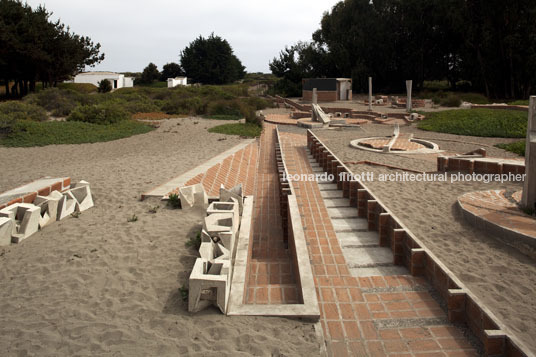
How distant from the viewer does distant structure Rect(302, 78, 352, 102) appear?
125 ft

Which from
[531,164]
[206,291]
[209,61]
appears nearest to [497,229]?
[531,164]

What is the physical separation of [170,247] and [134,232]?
2.69ft

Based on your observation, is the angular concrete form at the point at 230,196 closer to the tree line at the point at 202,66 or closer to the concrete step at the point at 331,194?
the concrete step at the point at 331,194

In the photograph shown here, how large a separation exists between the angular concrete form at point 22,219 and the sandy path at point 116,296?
0.14 metres

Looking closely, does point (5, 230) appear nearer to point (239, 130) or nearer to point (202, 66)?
point (239, 130)

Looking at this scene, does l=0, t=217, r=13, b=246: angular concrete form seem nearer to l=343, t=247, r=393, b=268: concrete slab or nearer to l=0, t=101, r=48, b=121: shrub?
l=343, t=247, r=393, b=268: concrete slab

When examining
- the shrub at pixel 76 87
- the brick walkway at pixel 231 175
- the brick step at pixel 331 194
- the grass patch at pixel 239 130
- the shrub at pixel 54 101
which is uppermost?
the shrub at pixel 76 87

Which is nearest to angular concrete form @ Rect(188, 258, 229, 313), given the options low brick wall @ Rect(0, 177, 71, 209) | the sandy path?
the sandy path

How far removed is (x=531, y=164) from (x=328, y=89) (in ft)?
107

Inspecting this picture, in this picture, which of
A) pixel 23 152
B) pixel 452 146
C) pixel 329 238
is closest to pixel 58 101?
pixel 23 152

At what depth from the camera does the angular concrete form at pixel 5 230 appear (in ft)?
18.4

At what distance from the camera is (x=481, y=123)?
1900 cm

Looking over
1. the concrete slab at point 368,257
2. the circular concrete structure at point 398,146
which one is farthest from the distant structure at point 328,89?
the concrete slab at point 368,257

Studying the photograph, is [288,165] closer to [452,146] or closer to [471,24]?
[452,146]
